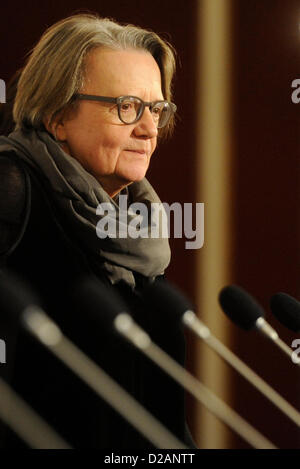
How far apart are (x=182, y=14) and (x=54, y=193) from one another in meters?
0.47

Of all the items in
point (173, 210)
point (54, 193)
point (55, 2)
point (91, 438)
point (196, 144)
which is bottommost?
point (91, 438)

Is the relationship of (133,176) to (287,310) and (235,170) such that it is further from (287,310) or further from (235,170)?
(287,310)

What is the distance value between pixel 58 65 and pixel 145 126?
0.61ft

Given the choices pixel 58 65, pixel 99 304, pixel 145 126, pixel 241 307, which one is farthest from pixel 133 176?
pixel 99 304

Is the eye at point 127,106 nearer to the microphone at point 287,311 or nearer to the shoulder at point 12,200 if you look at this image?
the shoulder at point 12,200

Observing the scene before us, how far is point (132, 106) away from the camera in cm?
106

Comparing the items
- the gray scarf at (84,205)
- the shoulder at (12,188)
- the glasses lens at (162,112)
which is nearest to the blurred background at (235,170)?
the glasses lens at (162,112)

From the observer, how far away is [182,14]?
1.18 m

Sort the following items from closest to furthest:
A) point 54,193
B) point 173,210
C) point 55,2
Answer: point 54,193
point 55,2
point 173,210

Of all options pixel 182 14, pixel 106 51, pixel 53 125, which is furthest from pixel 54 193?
pixel 182 14

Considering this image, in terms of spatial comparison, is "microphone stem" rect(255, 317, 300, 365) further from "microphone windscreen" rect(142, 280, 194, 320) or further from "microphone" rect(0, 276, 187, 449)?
"microphone" rect(0, 276, 187, 449)

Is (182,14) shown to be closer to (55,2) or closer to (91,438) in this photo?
(55,2)

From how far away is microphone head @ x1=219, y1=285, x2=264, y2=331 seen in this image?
2.59ft

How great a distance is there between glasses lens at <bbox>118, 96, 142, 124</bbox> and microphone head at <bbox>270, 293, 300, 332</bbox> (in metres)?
0.43
